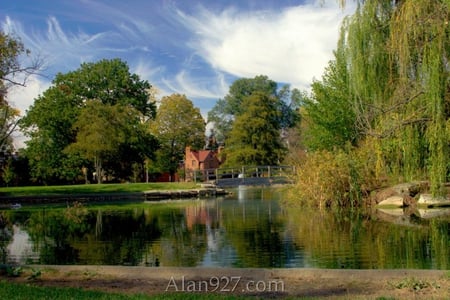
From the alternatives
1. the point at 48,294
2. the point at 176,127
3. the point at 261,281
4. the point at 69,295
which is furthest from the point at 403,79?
the point at 176,127

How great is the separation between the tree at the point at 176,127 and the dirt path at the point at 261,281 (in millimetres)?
55015

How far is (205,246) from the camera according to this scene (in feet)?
45.4

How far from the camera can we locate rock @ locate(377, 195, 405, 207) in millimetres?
23453

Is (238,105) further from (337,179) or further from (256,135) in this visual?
(337,179)

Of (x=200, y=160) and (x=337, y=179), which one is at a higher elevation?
(x=200, y=160)

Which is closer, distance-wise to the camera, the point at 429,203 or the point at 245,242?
the point at 245,242

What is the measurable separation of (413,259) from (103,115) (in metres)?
37.3

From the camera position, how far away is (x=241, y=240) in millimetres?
14703

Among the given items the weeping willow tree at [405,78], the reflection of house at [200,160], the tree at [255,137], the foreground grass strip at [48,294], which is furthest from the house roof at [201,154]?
the foreground grass strip at [48,294]

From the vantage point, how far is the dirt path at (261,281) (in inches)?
275

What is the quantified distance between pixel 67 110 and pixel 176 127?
1961 cm

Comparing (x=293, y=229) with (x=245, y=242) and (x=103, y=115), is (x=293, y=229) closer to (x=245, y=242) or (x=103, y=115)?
(x=245, y=242)

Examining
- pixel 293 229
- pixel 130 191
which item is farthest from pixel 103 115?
A: pixel 293 229

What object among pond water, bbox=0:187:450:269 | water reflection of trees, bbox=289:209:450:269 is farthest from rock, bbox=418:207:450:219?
water reflection of trees, bbox=289:209:450:269
